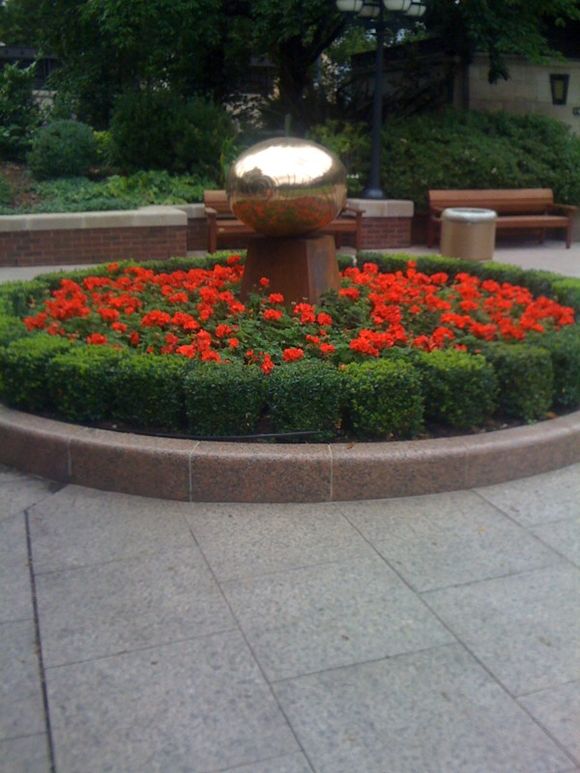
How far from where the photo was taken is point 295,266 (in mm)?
7180

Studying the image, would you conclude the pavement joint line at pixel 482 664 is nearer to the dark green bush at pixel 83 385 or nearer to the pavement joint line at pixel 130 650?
the pavement joint line at pixel 130 650

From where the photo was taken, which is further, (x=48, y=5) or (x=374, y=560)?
(x=48, y=5)

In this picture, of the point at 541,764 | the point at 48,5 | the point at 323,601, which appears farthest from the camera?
the point at 48,5

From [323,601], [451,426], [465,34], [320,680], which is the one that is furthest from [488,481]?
[465,34]

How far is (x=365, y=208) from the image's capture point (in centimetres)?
1330

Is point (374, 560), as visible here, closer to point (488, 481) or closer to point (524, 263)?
point (488, 481)

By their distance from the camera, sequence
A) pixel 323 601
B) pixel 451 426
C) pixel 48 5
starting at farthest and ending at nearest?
→ pixel 48 5, pixel 451 426, pixel 323 601

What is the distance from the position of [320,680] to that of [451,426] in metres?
2.29

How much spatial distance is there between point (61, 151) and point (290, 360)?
9480 mm

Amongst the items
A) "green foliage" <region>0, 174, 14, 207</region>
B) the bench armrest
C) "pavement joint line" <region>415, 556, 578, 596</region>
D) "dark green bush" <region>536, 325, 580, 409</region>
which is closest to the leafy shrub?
"green foliage" <region>0, 174, 14, 207</region>

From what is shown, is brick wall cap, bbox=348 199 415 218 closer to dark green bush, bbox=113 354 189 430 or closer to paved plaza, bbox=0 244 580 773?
dark green bush, bbox=113 354 189 430

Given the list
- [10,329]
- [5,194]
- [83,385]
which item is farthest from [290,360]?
[5,194]

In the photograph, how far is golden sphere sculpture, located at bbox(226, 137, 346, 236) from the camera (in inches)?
269

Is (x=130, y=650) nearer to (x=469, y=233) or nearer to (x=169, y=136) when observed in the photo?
(x=469, y=233)
